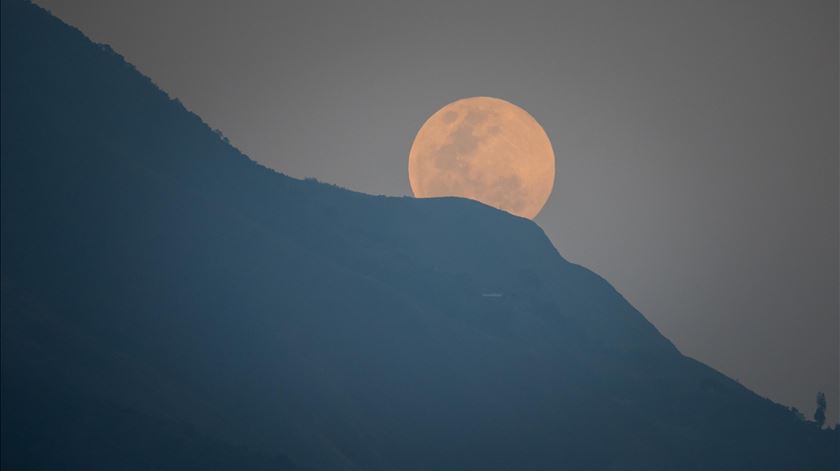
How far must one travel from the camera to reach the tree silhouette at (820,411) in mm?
142462

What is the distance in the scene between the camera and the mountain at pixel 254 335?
7081 centimetres

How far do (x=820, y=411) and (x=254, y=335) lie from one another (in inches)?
4535

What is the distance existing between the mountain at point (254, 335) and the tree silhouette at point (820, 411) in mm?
6301

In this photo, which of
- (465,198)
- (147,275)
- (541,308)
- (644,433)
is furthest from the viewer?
(465,198)

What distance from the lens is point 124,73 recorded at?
12456cm

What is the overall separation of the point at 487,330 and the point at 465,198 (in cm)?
4689

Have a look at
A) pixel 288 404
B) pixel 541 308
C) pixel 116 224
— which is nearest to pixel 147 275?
pixel 116 224

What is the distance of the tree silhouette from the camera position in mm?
142462

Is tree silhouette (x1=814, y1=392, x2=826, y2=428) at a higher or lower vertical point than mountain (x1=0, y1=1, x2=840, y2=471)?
higher

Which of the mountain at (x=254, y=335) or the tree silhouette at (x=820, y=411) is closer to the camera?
the mountain at (x=254, y=335)

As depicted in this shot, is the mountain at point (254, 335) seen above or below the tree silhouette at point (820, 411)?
below

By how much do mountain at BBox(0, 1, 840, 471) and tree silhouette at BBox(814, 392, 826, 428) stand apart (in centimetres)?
630

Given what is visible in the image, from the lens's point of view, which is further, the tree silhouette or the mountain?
the tree silhouette

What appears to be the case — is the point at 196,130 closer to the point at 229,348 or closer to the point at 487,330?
the point at 229,348
